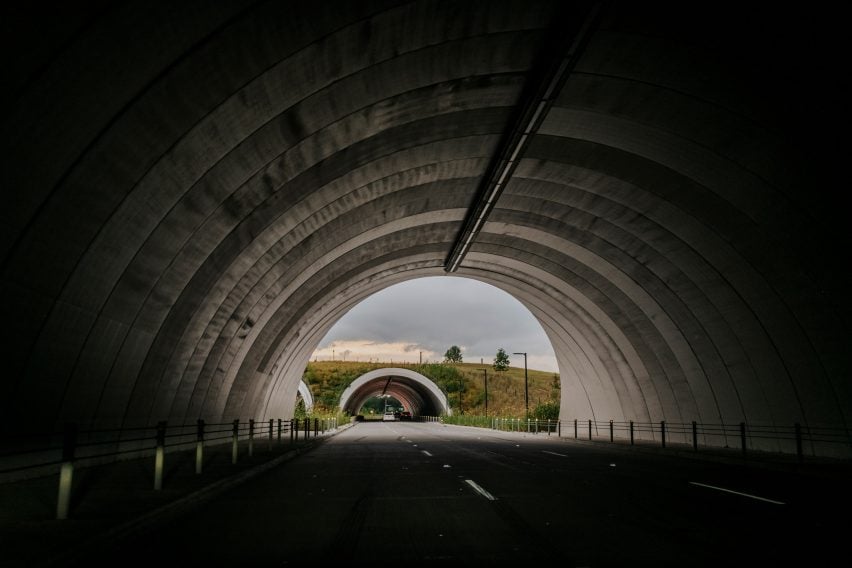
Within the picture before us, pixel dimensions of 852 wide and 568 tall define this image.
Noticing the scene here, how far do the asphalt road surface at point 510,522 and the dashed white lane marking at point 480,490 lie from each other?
34mm

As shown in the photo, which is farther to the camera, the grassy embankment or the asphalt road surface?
the grassy embankment

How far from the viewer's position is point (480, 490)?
11.3 m

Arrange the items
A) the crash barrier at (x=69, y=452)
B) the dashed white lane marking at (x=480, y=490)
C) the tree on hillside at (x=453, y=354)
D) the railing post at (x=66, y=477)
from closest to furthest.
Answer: the railing post at (x=66, y=477), the crash barrier at (x=69, y=452), the dashed white lane marking at (x=480, y=490), the tree on hillside at (x=453, y=354)

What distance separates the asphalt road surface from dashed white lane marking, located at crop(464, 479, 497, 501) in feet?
0.11

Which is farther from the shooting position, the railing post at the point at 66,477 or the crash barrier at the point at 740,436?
the crash barrier at the point at 740,436

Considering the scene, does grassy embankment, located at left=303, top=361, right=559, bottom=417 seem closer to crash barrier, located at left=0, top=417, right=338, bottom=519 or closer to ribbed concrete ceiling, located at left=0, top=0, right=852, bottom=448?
ribbed concrete ceiling, located at left=0, top=0, right=852, bottom=448

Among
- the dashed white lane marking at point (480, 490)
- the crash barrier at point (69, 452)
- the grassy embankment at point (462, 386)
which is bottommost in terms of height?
the dashed white lane marking at point (480, 490)

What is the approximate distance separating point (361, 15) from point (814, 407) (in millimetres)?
16314

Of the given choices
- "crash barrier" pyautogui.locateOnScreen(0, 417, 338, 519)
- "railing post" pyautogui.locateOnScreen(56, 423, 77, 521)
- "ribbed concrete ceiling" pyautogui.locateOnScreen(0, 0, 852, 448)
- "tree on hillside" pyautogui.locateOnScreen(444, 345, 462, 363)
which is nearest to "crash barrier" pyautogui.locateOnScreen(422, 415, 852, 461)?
"ribbed concrete ceiling" pyautogui.locateOnScreen(0, 0, 852, 448)

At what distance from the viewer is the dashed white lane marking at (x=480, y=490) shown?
1038 cm

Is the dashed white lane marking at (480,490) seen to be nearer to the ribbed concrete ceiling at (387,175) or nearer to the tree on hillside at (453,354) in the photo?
the ribbed concrete ceiling at (387,175)

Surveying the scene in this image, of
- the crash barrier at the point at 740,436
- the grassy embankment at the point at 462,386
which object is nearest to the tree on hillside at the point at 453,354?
the grassy embankment at the point at 462,386

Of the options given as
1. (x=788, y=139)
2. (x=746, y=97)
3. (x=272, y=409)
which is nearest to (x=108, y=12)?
(x=746, y=97)

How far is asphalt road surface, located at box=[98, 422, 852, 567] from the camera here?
6.21 m
